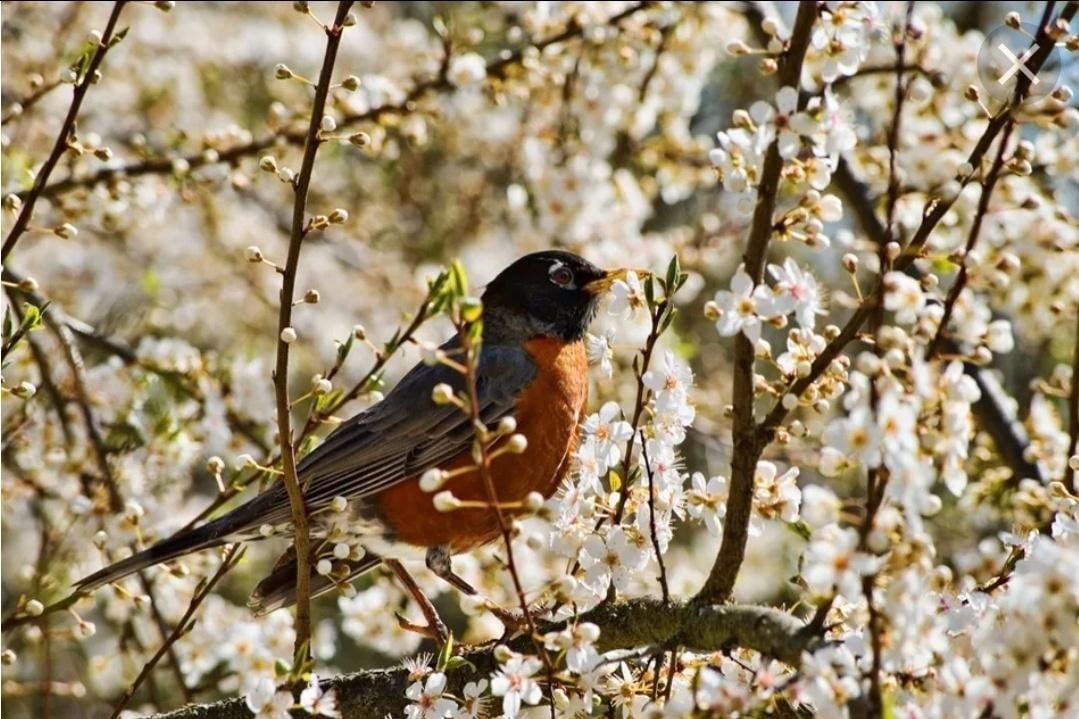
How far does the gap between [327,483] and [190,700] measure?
69 cm

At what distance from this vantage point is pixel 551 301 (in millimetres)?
4289

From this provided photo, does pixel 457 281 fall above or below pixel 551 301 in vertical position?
below

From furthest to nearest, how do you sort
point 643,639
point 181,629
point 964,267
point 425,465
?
point 425,465, point 181,629, point 643,639, point 964,267

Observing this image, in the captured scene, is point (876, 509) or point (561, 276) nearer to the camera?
point (876, 509)

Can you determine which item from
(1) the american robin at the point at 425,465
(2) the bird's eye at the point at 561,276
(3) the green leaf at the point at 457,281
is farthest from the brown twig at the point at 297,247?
(2) the bird's eye at the point at 561,276

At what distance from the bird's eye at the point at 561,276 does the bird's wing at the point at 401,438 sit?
0.45 m

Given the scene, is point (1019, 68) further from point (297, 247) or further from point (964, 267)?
point (297, 247)

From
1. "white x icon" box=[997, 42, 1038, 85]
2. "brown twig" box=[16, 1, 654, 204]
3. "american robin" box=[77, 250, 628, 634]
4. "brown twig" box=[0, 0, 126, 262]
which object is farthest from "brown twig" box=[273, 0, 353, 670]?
"brown twig" box=[16, 1, 654, 204]

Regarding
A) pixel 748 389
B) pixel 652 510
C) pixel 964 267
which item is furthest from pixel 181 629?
pixel 964 267

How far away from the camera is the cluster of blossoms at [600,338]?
69.7 inches

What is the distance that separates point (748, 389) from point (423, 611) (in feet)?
5.58

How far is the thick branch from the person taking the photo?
207 cm

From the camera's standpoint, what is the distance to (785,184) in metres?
2.24

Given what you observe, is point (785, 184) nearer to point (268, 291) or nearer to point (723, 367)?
point (723, 367)
